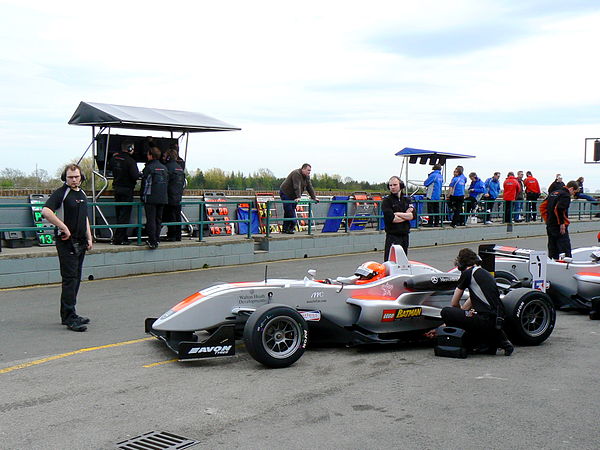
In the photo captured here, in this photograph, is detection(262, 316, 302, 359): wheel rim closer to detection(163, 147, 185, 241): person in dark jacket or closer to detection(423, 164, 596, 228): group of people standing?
detection(163, 147, 185, 241): person in dark jacket

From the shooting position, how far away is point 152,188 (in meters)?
13.5

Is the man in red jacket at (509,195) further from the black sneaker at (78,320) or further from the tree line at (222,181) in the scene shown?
the black sneaker at (78,320)

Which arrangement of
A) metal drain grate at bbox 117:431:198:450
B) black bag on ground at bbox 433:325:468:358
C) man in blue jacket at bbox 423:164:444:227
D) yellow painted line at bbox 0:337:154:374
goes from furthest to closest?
man in blue jacket at bbox 423:164:444:227
black bag on ground at bbox 433:325:468:358
yellow painted line at bbox 0:337:154:374
metal drain grate at bbox 117:431:198:450

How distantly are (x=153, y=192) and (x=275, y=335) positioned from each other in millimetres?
7392

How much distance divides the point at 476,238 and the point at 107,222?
13.2 metres

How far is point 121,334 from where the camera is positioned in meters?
8.23

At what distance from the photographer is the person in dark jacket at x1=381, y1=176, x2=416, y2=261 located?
36.4ft

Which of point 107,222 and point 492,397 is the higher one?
point 107,222

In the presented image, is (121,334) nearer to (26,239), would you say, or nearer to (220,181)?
(26,239)

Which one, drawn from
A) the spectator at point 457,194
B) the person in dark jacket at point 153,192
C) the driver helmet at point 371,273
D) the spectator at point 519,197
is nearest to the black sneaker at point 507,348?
the driver helmet at point 371,273

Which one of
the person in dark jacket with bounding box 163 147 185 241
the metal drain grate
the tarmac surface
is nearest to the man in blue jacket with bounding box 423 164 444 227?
the person in dark jacket with bounding box 163 147 185 241

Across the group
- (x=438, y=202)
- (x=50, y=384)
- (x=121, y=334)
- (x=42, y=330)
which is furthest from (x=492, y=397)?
(x=438, y=202)

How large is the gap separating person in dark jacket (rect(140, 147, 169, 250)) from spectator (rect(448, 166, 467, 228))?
1099 cm

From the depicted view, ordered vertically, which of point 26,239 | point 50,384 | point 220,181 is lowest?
point 50,384
